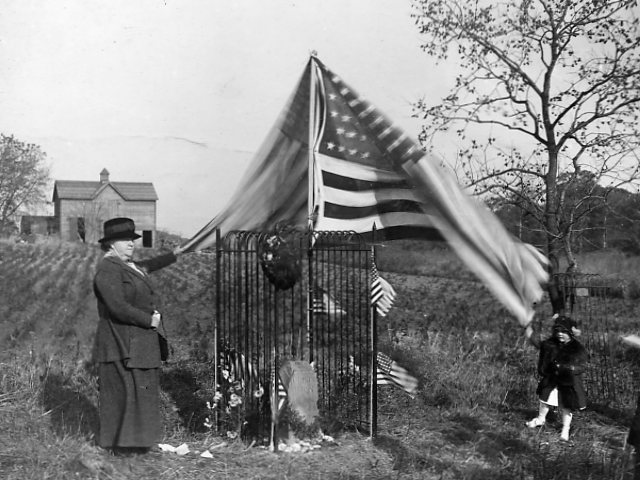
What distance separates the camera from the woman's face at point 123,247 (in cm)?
545

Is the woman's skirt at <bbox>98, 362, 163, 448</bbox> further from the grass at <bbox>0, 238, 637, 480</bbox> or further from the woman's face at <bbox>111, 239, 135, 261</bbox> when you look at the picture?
the woman's face at <bbox>111, 239, 135, 261</bbox>

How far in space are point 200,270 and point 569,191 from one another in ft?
52.2

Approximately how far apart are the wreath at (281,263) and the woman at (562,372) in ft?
7.59

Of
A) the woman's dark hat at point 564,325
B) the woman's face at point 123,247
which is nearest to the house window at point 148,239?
the woman's dark hat at point 564,325

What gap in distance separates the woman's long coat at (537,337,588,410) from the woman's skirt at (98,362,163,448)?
12.0 ft

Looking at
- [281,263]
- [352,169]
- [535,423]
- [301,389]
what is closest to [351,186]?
[352,169]

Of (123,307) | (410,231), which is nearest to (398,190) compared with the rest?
(410,231)

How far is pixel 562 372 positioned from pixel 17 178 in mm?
38479

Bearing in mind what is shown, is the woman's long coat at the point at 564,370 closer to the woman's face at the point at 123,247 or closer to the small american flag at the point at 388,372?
the small american flag at the point at 388,372

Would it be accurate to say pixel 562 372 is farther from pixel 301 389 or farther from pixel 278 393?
pixel 278 393

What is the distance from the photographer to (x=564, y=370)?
264 inches

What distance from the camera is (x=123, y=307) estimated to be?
5.34m

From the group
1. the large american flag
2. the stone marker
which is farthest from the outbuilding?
the stone marker

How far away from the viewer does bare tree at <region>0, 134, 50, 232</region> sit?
→ 128ft
